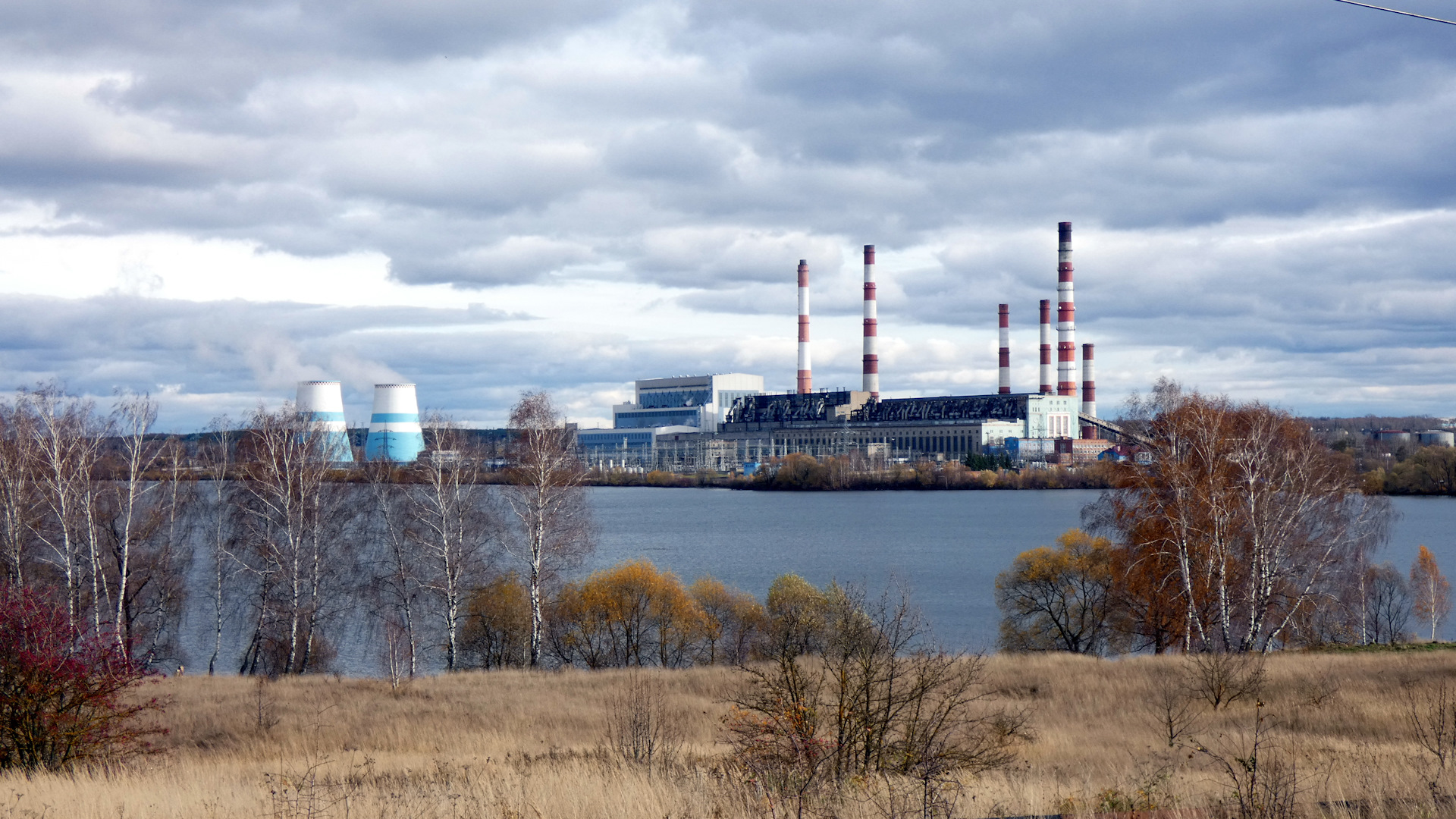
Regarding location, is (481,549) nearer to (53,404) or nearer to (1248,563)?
(53,404)

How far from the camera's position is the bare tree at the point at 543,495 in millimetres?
18344

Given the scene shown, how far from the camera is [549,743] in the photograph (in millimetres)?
9773

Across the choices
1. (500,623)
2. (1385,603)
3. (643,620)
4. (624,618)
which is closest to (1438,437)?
(1385,603)

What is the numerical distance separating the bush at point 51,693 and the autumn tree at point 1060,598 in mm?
17911

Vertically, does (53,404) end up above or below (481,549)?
above

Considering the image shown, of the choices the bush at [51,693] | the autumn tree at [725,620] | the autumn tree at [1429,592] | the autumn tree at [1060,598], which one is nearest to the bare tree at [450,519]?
the autumn tree at [725,620]

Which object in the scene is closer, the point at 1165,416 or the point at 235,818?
the point at 235,818

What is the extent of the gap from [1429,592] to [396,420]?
41.5 metres

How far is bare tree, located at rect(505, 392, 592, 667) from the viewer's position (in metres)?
18.3

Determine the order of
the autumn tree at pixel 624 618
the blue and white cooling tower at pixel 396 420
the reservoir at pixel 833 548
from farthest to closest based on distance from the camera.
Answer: the blue and white cooling tower at pixel 396 420
the reservoir at pixel 833 548
the autumn tree at pixel 624 618

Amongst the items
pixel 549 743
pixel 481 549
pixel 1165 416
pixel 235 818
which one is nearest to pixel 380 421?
pixel 481 549

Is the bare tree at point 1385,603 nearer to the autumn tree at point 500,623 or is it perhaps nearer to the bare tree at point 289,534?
the autumn tree at point 500,623

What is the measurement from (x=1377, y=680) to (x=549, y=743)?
344 inches

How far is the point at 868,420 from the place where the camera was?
90438mm
